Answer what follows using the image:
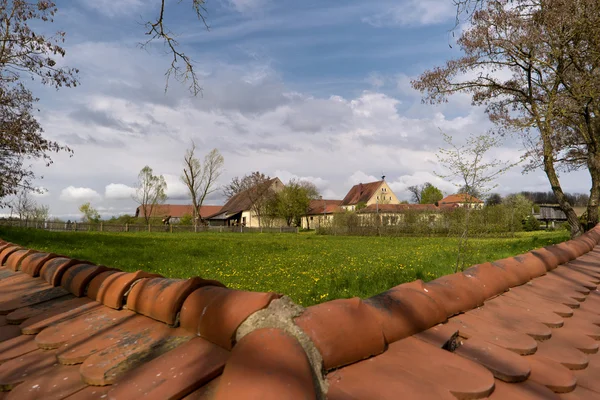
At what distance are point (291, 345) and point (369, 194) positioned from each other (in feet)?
242

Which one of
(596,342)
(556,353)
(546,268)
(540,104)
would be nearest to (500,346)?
(556,353)

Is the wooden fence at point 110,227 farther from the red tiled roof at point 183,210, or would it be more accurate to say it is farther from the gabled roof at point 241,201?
the red tiled roof at point 183,210

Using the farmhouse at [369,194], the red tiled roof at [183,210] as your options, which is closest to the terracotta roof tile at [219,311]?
the farmhouse at [369,194]

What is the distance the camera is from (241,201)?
233 feet

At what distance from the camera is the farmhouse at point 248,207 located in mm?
62784

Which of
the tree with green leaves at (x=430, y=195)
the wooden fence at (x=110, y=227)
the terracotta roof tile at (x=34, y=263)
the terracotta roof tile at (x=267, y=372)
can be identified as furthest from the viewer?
the tree with green leaves at (x=430, y=195)

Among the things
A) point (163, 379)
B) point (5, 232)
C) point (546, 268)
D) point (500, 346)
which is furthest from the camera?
point (5, 232)

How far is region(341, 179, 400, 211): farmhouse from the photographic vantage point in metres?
72.3

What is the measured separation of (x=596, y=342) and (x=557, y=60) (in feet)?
48.9

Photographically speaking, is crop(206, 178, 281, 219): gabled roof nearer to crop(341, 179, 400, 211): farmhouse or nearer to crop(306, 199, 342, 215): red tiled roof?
crop(306, 199, 342, 215): red tiled roof

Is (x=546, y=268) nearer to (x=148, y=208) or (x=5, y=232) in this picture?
(x=5, y=232)

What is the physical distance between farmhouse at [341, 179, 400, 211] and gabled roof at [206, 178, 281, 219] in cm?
1732

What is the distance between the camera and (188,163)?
5438 cm

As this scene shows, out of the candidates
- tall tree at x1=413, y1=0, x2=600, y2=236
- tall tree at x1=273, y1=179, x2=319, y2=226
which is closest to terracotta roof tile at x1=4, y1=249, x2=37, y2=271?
tall tree at x1=413, y1=0, x2=600, y2=236
